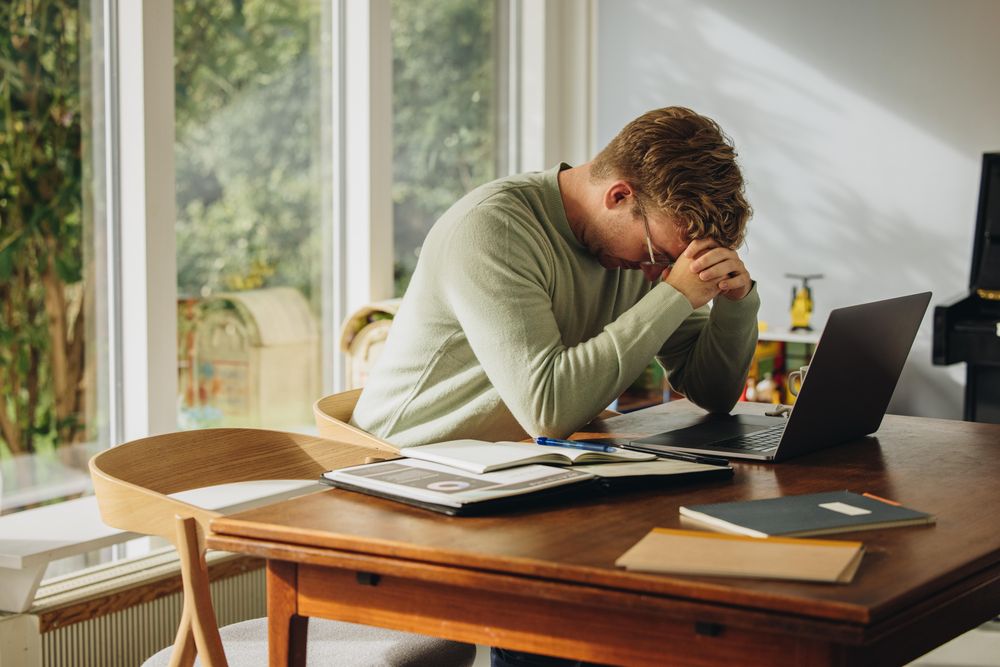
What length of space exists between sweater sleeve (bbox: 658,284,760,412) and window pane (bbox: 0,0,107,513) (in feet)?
4.83

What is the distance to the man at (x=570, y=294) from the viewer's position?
1693 mm

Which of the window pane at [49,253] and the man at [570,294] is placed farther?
the window pane at [49,253]

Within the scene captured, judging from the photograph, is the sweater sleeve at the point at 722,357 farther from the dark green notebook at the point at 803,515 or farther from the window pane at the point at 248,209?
the window pane at the point at 248,209

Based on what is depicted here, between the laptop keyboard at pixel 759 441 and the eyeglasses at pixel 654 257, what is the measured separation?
1.05ft

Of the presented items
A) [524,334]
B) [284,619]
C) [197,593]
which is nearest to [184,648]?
[197,593]

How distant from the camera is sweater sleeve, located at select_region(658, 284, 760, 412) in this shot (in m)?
2.03

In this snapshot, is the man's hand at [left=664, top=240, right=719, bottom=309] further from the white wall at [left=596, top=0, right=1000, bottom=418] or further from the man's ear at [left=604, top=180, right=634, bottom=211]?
the white wall at [left=596, top=0, right=1000, bottom=418]

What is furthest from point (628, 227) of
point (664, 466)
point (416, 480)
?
point (416, 480)

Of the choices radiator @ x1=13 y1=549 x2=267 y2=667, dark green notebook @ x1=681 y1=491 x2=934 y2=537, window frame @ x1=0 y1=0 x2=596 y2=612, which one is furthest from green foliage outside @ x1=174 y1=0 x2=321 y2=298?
dark green notebook @ x1=681 y1=491 x2=934 y2=537

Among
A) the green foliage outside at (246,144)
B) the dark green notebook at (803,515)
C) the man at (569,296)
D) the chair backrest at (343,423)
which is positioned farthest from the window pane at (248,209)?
the dark green notebook at (803,515)

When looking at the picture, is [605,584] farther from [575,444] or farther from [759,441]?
[759,441]

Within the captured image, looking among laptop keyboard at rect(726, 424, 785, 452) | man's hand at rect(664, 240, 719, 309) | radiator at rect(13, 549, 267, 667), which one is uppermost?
man's hand at rect(664, 240, 719, 309)

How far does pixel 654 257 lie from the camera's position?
1.89m

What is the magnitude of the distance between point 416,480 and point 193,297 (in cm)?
186
